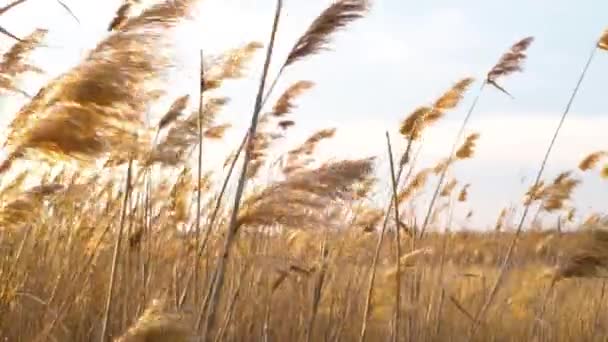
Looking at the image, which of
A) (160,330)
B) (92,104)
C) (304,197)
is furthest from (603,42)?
(160,330)

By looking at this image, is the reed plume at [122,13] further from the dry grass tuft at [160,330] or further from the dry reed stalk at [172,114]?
the dry grass tuft at [160,330]

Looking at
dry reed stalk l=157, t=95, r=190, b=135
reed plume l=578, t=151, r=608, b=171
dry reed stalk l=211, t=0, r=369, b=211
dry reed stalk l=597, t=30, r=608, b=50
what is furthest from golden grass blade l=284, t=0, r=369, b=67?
reed plume l=578, t=151, r=608, b=171

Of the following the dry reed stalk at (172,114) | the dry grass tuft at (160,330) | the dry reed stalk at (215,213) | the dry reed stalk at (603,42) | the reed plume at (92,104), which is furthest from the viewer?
the dry reed stalk at (603,42)

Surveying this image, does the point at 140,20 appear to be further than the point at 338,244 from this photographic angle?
No

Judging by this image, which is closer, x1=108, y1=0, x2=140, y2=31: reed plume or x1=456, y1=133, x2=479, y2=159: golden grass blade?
x1=108, y1=0, x2=140, y2=31: reed plume

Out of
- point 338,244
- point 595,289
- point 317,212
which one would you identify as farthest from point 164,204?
point 595,289

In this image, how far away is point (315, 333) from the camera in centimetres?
424

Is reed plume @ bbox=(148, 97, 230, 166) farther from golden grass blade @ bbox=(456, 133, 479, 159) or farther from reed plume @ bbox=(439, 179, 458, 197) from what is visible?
reed plume @ bbox=(439, 179, 458, 197)

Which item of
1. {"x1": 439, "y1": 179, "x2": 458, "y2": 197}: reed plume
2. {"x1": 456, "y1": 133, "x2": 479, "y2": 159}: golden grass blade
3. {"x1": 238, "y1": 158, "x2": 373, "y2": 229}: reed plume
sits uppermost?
{"x1": 238, "y1": 158, "x2": 373, "y2": 229}: reed plume

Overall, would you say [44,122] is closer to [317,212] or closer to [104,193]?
[317,212]

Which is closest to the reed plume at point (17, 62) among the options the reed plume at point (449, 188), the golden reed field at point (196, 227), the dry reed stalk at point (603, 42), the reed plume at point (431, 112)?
the golden reed field at point (196, 227)

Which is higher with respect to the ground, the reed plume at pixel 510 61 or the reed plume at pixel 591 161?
the reed plume at pixel 510 61

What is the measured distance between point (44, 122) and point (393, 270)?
5.82 ft

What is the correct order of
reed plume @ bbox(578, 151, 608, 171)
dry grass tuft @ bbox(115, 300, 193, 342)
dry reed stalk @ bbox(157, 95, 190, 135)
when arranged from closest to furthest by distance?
dry grass tuft @ bbox(115, 300, 193, 342)
dry reed stalk @ bbox(157, 95, 190, 135)
reed plume @ bbox(578, 151, 608, 171)
